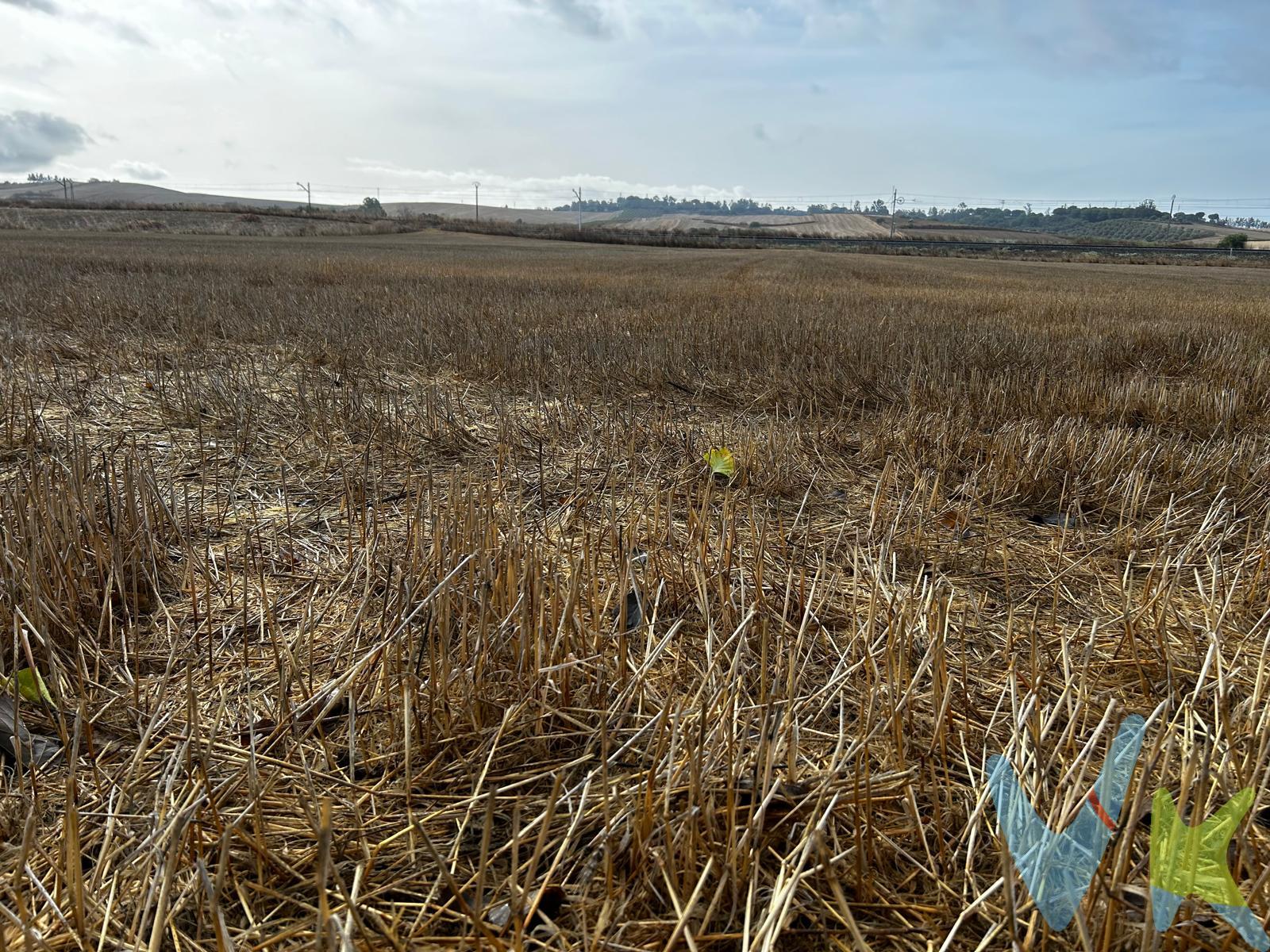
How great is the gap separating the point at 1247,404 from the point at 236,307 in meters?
9.83

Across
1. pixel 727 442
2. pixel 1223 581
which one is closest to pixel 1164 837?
pixel 1223 581

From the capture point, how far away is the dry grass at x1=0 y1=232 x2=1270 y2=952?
1.17 metres

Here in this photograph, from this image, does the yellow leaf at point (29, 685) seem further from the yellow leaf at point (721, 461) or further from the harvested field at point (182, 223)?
the harvested field at point (182, 223)

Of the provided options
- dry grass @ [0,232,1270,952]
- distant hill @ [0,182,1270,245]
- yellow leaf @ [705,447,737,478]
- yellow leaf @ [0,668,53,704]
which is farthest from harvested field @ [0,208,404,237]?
yellow leaf @ [0,668,53,704]

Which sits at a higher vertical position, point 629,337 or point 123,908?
point 629,337

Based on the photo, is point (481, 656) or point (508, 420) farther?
point (508, 420)

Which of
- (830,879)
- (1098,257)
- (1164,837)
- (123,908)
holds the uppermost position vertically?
(1098,257)

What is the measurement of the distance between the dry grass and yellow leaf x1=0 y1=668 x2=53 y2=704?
0.14 ft

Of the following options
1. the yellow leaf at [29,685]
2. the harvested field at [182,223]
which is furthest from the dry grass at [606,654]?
the harvested field at [182,223]

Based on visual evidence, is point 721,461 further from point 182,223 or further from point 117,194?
point 117,194

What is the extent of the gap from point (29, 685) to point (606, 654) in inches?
51.3

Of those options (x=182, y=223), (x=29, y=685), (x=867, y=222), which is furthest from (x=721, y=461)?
(x=867, y=222)

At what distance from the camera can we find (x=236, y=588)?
2293 mm

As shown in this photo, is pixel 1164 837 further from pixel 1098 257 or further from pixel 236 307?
pixel 1098 257
